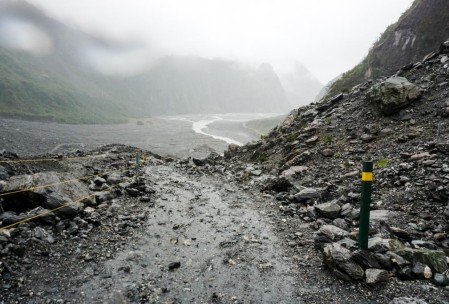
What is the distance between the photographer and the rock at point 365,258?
557 centimetres

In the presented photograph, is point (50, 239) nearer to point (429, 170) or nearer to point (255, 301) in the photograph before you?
point (255, 301)

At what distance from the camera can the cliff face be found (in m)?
20.9

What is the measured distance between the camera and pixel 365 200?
543cm

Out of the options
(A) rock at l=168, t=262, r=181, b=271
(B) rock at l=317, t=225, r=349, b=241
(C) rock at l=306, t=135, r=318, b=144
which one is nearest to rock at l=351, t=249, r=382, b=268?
(B) rock at l=317, t=225, r=349, b=241

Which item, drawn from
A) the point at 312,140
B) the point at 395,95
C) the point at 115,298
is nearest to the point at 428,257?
the point at 115,298

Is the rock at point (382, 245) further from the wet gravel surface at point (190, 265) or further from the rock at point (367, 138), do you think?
the rock at point (367, 138)

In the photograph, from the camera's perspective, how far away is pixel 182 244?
7859 millimetres

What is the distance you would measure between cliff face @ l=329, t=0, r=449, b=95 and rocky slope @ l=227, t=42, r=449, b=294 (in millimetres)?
5111

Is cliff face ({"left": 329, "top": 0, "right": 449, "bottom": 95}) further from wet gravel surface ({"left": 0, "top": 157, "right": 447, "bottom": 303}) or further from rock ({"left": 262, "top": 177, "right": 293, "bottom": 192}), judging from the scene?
wet gravel surface ({"left": 0, "top": 157, "right": 447, "bottom": 303})

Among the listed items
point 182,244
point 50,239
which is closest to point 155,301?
point 182,244

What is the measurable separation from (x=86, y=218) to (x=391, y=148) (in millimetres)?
12335

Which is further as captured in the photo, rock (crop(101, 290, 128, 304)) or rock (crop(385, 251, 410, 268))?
rock (crop(385, 251, 410, 268))

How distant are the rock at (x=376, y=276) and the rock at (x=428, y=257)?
2.43 ft

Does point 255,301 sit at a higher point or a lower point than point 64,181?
lower
